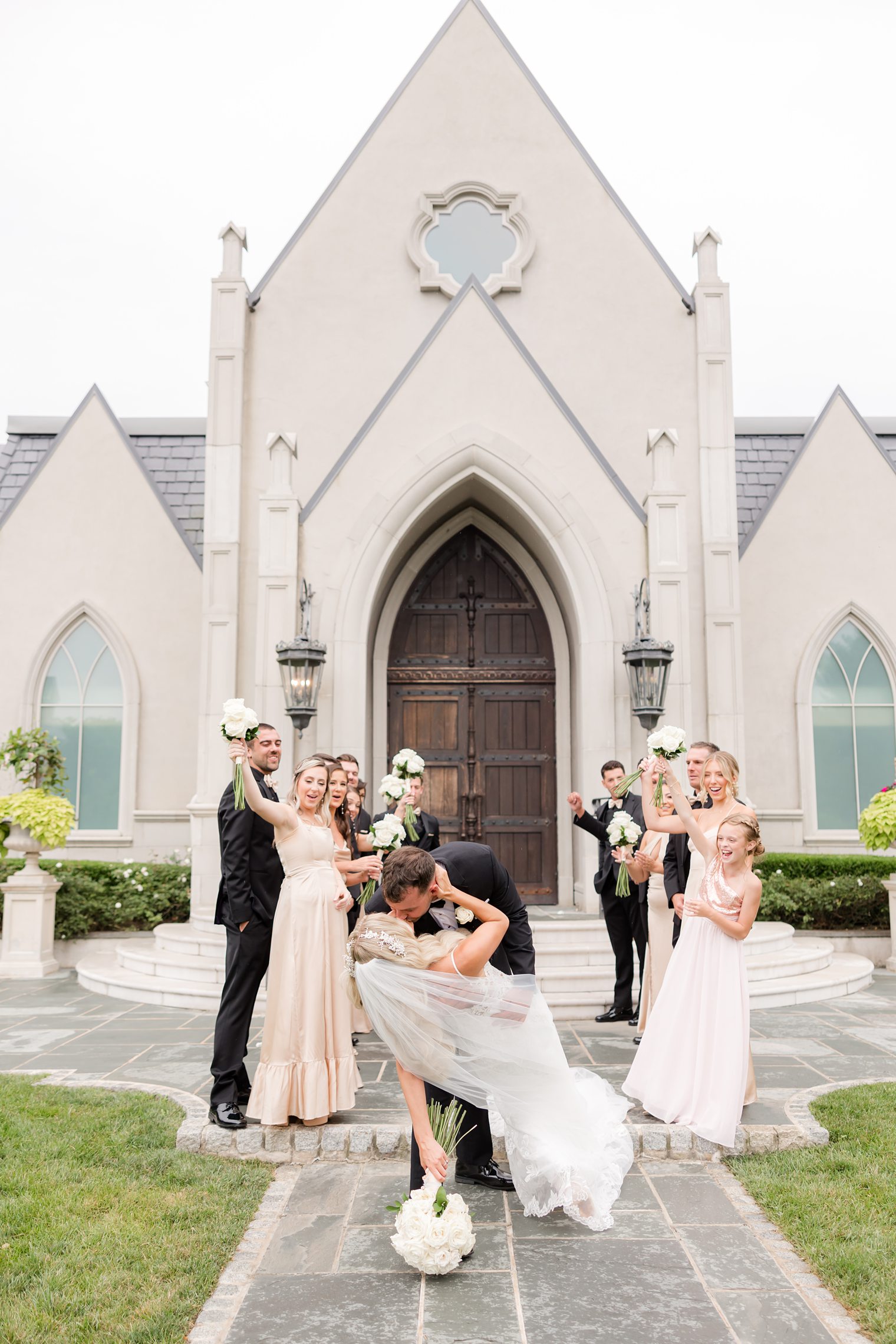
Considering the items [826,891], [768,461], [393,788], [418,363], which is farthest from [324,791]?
[768,461]

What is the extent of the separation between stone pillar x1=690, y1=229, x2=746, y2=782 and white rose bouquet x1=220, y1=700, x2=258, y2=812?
7325 mm

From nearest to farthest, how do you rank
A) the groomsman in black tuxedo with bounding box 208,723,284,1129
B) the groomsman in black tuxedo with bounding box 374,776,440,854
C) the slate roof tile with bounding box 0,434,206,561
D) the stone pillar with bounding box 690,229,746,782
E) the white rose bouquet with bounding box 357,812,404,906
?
the groomsman in black tuxedo with bounding box 208,723,284,1129 < the white rose bouquet with bounding box 357,812,404,906 < the groomsman in black tuxedo with bounding box 374,776,440,854 < the stone pillar with bounding box 690,229,746,782 < the slate roof tile with bounding box 0,434,206,561

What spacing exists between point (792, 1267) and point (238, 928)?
123 inches

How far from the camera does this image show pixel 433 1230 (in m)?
3.63

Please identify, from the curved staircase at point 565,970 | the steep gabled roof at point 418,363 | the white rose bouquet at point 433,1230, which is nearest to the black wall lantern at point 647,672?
the steep gabled roof at point 418,363

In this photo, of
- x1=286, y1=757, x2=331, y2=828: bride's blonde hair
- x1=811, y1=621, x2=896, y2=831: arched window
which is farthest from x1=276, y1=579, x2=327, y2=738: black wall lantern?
x1=811, y1=621, x2=896, y2=831: arched window

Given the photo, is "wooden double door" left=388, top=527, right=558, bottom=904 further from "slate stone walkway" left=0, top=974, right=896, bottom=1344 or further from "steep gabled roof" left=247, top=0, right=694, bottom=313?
"slate stone walkway" left=0, top=974, right=896, bottom=1344

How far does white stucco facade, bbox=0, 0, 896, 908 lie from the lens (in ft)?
37.2

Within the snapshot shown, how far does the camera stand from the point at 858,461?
14.2m

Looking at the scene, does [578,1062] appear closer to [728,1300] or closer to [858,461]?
[728,1300]

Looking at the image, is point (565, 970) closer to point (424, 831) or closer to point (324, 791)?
point (424, 831)

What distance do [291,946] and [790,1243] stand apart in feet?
8.98

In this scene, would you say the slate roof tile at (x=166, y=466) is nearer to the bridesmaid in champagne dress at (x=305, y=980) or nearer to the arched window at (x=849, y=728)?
the arched window at (x=849, y=728)

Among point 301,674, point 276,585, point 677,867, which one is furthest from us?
point 276,585
